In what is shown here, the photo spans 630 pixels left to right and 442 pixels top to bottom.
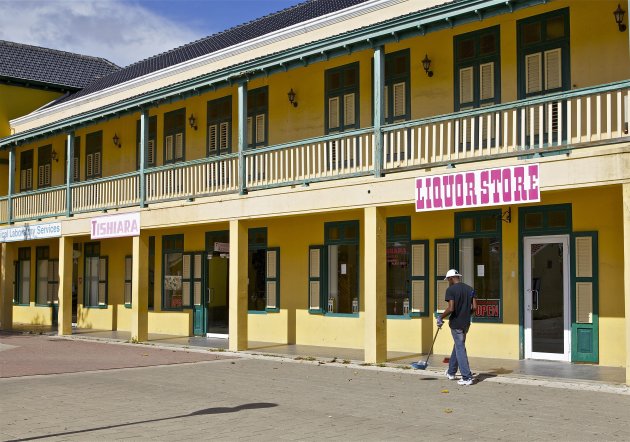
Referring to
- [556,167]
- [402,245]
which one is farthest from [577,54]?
[402,245]

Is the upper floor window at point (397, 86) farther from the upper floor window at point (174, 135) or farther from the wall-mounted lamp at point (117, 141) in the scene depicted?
the wall-mounted lamp at point (117, 141)

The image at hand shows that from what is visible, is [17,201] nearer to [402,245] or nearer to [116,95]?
[116,95]

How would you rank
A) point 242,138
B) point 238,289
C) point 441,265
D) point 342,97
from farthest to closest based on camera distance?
point 342,97, point 242,138, point 238,289, point 441,265

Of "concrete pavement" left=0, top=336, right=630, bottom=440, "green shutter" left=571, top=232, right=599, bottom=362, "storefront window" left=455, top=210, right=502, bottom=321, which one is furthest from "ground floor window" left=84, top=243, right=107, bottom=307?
"green shutter" left=571, top=232, right=599, bottom=362

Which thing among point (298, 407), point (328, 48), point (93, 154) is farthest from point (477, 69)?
point (93, 154)

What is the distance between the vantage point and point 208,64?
74.3 ft

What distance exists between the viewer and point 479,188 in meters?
13.5

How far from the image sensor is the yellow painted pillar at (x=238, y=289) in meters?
18.0

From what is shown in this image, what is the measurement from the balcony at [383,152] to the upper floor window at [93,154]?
1.66 metres

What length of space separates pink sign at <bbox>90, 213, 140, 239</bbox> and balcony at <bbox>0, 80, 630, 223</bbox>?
0.37 m

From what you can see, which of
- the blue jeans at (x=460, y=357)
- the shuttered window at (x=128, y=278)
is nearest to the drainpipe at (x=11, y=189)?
the shuttered window at (x=128, y=278)

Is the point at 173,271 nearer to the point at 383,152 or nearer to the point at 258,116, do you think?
the point at 258,116

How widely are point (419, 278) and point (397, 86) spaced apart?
3.92m

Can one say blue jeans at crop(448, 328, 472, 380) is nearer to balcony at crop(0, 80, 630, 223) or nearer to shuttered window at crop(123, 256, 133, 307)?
balcony at crop(0, 80, 630, 223)
